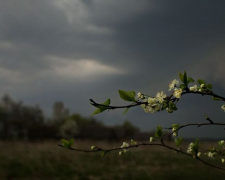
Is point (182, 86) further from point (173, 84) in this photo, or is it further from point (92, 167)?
point (92, 167)

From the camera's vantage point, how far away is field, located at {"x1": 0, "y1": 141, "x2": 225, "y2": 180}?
456 inches

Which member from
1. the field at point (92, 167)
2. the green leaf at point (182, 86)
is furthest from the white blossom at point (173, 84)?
the field at point (92, 167)

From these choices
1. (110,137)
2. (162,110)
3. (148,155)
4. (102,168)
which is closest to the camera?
(162,110)

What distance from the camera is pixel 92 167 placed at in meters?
12.6

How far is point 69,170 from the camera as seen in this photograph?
40.2ft

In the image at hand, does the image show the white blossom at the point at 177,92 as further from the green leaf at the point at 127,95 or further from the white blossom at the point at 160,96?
the green leaf at the point at 127,95

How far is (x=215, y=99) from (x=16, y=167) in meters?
11.9

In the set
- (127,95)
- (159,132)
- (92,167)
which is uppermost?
(127,95)

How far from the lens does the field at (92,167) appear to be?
38.0ft

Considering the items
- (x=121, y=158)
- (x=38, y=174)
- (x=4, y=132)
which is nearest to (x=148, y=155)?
(x=121, y=158)

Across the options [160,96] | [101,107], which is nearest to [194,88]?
[160,96]

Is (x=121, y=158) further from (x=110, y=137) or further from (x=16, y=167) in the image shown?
(x=110, y=137)

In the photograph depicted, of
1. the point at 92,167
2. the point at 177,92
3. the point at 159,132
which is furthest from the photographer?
the point at 92,167

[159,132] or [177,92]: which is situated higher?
[177,92]
